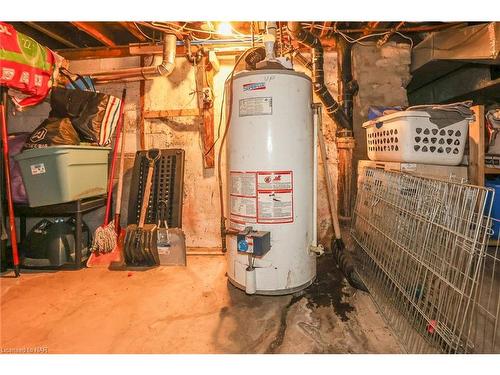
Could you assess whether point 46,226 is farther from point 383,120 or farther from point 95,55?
point 383,120

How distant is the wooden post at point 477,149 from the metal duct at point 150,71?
258 cm

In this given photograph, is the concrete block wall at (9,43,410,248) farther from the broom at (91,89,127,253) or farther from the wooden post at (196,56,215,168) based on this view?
the broom at (91,89,127,253)

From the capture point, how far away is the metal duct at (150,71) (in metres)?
2.70

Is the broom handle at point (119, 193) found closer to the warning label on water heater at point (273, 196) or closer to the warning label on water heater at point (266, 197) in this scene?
the warning label on water heater at point (266, 197)

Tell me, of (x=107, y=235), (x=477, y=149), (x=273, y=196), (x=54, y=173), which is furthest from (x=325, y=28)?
(x=107, y=235)

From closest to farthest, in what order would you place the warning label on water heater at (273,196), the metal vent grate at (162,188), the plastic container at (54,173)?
the warning label on water heater at (273,196) → the plastic container at (54,173) → the metal vent grate at (162,188)

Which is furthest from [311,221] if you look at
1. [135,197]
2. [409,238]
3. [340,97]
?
[135,197]

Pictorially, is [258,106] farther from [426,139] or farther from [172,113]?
[172,113]

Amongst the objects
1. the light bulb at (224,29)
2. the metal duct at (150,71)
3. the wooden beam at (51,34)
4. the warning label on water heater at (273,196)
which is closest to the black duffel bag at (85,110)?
the metal duct at (150,71)

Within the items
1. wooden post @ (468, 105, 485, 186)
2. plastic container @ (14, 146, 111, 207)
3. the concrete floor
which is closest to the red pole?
plastic container @ (14, 146, 111, 207)

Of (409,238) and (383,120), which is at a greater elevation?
(383,120)

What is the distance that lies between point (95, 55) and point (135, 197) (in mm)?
1620

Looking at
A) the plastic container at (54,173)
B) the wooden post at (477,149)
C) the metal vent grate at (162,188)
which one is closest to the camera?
the wooden post at (477,149)

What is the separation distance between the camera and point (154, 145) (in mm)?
3033
